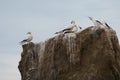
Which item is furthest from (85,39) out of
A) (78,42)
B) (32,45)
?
(32,45)

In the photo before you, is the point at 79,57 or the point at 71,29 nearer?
the point at 79,57

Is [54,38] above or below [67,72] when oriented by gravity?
above

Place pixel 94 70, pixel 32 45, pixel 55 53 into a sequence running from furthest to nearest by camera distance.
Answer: pixel 32 45
pixel 55 53
pixel 94 70

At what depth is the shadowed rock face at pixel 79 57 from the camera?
3741 cm

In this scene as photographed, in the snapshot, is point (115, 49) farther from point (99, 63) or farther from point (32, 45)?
point (32, 45)

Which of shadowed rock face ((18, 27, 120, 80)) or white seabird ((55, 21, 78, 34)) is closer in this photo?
shadowed rock face ((18, 27, 120, 80))

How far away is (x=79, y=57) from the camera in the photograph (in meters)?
39.2

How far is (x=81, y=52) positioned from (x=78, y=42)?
92cm

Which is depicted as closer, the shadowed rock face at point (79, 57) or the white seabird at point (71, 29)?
the shadowed rock face at point (79, 57)

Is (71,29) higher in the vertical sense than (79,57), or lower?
higher

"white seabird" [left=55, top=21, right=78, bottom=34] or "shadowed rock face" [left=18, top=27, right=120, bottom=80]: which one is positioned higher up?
"white seabird" [left=55, top=21, right=78, bottom=34]

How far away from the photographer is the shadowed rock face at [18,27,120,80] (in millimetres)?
37406

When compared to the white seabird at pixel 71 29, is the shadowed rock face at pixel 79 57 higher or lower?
lower

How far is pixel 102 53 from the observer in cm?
3762
